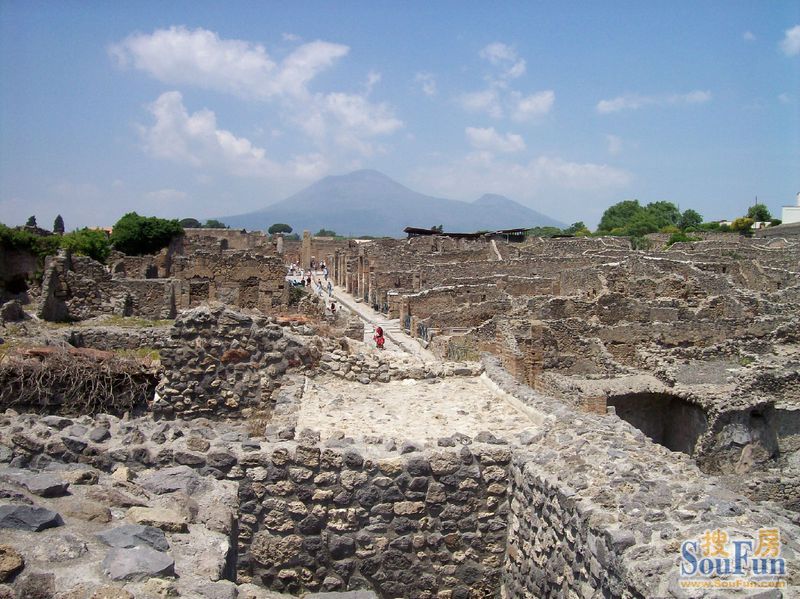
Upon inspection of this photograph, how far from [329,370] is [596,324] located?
10394 millimetres

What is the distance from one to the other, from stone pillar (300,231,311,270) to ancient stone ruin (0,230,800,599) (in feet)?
147

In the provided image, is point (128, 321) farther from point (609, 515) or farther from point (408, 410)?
point (609, 515)

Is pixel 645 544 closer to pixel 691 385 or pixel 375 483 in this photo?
pixel 375 483

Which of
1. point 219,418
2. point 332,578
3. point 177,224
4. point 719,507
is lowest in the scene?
point 332,578

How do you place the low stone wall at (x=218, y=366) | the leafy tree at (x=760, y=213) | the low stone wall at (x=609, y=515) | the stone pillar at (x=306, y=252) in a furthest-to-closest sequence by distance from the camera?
the leafy tree at (x=760, y=213) → the stone pillar at (x=306, y=252) → the low stone wall at (x=218, y=366) → the low stone wall at (x=609, y=515)

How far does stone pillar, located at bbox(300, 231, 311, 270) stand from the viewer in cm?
6016

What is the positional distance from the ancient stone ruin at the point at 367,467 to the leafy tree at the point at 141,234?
3280cm

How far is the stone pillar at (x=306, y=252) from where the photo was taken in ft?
197

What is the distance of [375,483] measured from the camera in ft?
18.0

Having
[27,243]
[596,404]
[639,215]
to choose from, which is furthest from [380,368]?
[639,215]

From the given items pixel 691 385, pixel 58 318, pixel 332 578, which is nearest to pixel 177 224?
pixel 58 318

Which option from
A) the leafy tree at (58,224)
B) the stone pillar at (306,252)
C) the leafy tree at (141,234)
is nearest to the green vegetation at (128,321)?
the leafy tree at (141,234)

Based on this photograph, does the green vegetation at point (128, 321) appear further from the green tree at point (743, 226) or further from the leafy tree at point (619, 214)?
the leafy tree at point (619, 214)

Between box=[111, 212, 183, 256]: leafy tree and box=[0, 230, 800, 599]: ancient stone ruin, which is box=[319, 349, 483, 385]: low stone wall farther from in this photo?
box=[111, 212, 183, 256]: leafy tree
